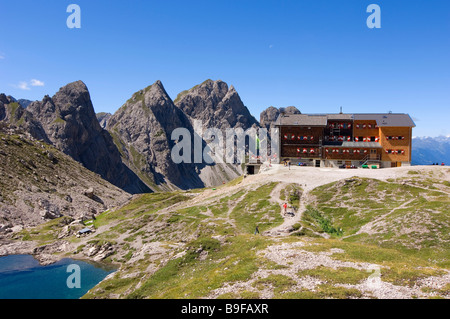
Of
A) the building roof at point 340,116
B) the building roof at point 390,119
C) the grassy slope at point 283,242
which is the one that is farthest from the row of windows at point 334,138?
the grassy slope at point 283,242

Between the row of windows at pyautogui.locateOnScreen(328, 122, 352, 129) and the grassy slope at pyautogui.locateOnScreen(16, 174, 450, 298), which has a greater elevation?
the row of windows at pyautogui.locateOnScreen(328, 122, 352, 129)

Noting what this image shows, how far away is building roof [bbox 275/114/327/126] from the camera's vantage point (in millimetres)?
96250

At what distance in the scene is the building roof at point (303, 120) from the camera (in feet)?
316

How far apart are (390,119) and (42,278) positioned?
353 ft

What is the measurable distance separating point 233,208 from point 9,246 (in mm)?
65763

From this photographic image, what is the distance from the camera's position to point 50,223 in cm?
9738

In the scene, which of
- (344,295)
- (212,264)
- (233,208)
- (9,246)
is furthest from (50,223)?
(344,295)

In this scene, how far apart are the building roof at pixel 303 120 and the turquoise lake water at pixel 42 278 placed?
70781 millimetres

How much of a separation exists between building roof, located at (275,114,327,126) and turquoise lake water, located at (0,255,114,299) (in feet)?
232

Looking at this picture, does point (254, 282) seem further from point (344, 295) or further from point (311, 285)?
point (344, 295)

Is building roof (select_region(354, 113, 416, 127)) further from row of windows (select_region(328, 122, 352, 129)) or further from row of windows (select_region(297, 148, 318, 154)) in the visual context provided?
row of windows (select_region(297, 148, 318, 154))

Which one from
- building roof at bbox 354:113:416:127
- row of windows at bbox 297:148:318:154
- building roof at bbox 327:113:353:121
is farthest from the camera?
building roof at bbox 327:113:353:121

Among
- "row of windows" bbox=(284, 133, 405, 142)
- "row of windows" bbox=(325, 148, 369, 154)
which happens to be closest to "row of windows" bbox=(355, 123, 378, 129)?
"row of windows" bbox=(284, 133, 405, 142)

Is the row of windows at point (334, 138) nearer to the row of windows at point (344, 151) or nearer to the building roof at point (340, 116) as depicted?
the row of windows at point (344, 151)
